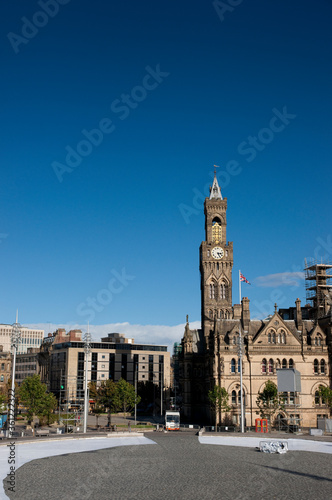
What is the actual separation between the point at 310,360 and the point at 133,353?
87504mm

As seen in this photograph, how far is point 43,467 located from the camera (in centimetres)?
3978

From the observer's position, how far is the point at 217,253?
364 ft

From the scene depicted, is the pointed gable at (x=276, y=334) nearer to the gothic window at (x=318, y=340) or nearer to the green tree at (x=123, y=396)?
the gothic window at (x=318, y=340)

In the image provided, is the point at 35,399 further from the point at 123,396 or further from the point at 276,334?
the point at 276,334

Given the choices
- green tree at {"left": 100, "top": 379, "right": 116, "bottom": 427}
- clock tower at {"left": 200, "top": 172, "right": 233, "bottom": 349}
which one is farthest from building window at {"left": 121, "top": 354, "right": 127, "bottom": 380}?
clock tower at {"left": 200, "top": 172, "right": 233, "bottom": 349}

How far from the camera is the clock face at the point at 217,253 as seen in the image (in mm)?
110750

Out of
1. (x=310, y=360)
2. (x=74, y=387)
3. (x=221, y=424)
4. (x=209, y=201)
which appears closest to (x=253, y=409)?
(x=221, y=424)

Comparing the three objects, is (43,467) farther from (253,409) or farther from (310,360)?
(310,360)

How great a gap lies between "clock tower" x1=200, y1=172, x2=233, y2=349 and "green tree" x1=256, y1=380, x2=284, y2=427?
23869 millimetres

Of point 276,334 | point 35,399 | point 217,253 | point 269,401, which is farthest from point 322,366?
point 35,399

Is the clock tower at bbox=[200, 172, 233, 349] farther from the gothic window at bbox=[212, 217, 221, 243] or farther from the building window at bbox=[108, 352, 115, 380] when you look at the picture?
the building window at bbox=[108, 352, 115, 380]

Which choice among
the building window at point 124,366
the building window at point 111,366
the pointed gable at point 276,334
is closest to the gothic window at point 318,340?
the pointed gable at point 276,334

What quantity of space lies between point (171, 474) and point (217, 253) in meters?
76.1

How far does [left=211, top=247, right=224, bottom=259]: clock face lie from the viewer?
110750 millimetres
